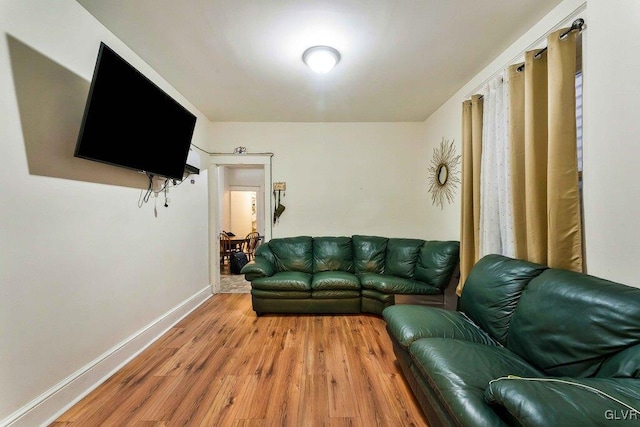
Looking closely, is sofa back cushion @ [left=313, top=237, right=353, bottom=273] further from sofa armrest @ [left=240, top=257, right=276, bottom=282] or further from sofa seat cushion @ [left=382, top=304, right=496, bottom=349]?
sofa seat cushion @ [left=382, top=304, right=496, bottom=349]

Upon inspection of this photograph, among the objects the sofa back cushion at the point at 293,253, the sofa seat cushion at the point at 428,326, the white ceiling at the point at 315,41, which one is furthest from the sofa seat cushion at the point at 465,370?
the white ceiling at the point at 315,41

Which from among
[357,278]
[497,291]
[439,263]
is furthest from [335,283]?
[497,291]

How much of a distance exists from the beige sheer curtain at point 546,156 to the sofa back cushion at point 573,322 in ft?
0.87

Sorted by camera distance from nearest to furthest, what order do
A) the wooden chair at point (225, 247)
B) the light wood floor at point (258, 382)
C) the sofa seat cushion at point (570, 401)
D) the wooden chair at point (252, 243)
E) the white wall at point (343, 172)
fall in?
1. the sofa seat cushion at point (570, 401)
2. the light wood floor at point (258, 382)
3. the white wall at point (343, 172)
4. the wooden chair at point (225, 247)
5. the wooden chair at point (252, 243)


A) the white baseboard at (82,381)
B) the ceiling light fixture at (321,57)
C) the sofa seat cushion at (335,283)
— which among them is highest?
the ceiling light fixture at (321,57)

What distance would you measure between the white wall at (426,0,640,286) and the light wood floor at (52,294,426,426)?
1474 millimetres

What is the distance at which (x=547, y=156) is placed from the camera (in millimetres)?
1644

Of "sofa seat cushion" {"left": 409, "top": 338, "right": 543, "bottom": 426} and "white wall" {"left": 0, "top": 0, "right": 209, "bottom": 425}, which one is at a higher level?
"white wall" {"left": 0, "top": 0, "right": 209, "bottom": 425}

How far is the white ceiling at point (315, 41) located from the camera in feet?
5.31

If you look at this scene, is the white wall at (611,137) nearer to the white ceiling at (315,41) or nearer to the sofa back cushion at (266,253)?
the white ceiling at (315,41)

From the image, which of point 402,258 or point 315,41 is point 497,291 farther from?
point 315,41

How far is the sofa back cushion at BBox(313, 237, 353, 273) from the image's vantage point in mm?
3449

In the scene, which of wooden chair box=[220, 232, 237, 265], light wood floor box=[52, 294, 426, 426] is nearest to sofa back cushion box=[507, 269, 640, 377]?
light wood floor box=[52, 294, 426, 426]

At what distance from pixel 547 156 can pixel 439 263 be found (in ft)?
4.91
